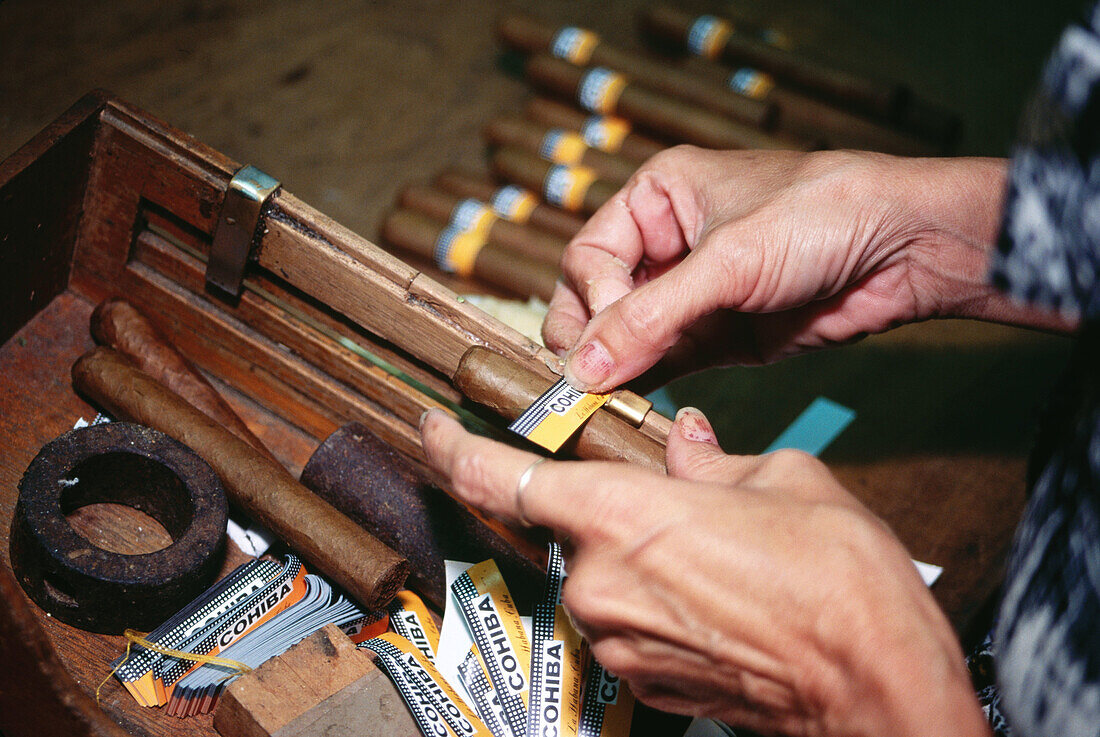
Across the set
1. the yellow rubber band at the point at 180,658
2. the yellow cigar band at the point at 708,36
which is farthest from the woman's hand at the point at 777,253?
the yellow cigar band at the point at 708,36

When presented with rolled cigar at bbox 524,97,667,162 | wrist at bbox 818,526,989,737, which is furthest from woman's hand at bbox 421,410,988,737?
rolled cigar at bbox 524,97,667,162

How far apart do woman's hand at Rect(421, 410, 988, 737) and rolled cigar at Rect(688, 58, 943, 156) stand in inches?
74.9

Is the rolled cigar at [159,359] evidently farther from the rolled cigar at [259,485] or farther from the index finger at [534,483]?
the index finger at [534,483]

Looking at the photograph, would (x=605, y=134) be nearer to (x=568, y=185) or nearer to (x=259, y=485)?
(x=568, y=185)

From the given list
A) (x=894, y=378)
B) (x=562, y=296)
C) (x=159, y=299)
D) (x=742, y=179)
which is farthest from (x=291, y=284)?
(x=894, y=378)

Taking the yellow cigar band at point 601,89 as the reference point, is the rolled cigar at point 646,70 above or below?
above

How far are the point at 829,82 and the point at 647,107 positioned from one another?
2.07ft

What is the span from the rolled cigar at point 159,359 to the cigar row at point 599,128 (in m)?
0.93

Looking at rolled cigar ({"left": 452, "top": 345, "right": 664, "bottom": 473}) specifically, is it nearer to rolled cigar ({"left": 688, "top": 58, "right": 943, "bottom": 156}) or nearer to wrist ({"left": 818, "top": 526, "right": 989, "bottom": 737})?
wrist ({"left": 818, "top": 526, "right": 989, "bottom": 737})

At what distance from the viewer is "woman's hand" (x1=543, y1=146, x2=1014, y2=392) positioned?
1385mm

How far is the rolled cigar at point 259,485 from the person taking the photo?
135 cm

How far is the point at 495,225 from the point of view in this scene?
2.49 metres

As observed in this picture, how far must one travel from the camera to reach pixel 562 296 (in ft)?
5.65

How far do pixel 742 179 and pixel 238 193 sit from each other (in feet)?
2.94
